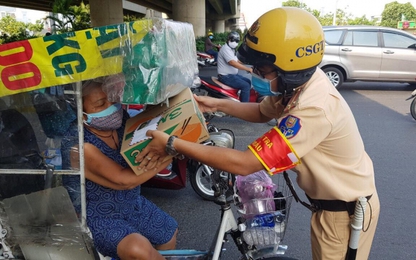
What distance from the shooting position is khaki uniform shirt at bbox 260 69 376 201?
4.63ft

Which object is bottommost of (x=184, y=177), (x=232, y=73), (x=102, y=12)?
Result: (x=184, y=177)

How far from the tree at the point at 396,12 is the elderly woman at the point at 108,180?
6168cm

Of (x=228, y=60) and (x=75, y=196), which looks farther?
(x=228, y=60)

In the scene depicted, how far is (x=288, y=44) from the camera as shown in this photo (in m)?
1.45

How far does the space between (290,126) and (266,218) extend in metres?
0.50

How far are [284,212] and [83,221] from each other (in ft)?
3.07

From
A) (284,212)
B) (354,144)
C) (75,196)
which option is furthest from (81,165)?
(354,144)

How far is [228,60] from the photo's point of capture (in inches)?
260

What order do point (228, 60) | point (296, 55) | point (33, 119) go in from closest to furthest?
point (296, 55)
point (33, 119)
point (228, 60)

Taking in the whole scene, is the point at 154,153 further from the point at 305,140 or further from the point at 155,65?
the point at 305,140

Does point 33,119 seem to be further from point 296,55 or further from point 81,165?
point 296,55

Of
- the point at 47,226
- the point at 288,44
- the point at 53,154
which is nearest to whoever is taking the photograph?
the point at 288,44

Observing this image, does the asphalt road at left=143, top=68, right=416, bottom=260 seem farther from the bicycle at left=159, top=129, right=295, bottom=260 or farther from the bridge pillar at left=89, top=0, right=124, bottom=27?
the bridge pillar at left=89, top=0, right=124, bottom=27

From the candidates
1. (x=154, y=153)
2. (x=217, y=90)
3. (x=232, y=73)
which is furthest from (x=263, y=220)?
(x=232, y=73)
